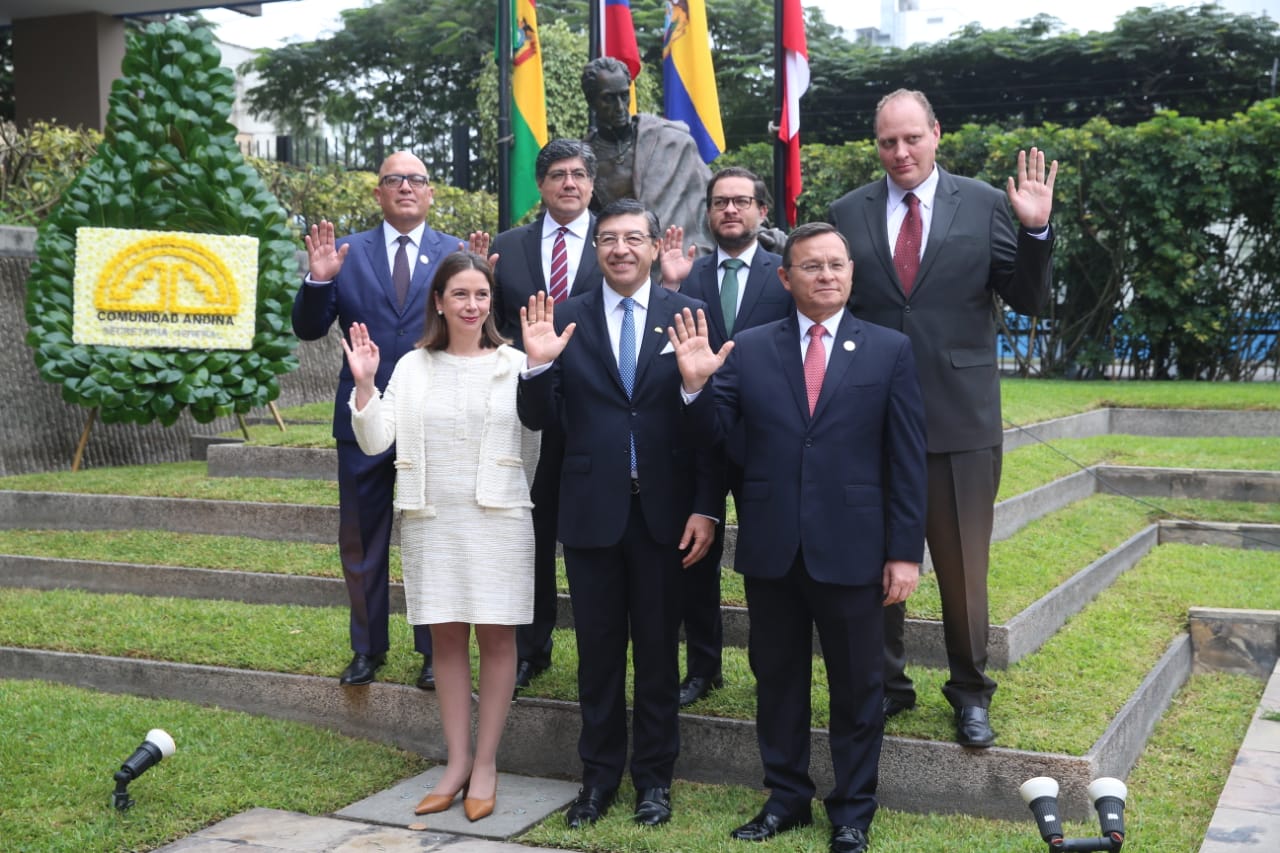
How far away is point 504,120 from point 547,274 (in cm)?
422

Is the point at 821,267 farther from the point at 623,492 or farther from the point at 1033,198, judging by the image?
the point at 623,492

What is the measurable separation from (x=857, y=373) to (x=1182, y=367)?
528 inches

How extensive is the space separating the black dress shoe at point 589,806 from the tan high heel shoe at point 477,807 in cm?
26

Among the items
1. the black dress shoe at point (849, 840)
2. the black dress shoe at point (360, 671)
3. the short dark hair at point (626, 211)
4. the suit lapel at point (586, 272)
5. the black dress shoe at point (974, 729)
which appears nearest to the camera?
the black dress shoe at point (849, 840)

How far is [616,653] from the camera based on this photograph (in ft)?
14.7

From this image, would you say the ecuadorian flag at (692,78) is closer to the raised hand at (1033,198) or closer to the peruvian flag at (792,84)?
the peruvian flag at (792,84)

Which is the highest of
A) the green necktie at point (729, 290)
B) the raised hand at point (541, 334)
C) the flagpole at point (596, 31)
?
the flagpole at point (596, 31)

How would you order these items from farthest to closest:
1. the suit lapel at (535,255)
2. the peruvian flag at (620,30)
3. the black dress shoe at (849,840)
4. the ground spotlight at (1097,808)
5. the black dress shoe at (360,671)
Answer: the peruvian flag at (620,30), the black dress shoe at (360,671), the suit lapel at (535,255), the black dress shoe at (849,840), the ground spotlight at (1097,808)

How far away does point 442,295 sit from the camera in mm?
4547

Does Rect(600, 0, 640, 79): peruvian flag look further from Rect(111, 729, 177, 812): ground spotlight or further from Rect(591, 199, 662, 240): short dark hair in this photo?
Rect(111, 729, 177, 812): ground spotlight

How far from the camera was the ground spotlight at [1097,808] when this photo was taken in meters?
3.66

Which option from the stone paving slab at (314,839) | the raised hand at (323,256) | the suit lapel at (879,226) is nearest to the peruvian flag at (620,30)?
the raised hand at (323,256)

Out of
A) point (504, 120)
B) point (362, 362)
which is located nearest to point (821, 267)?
point (362, 362)

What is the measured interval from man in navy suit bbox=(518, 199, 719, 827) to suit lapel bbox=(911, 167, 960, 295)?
0.86 m
